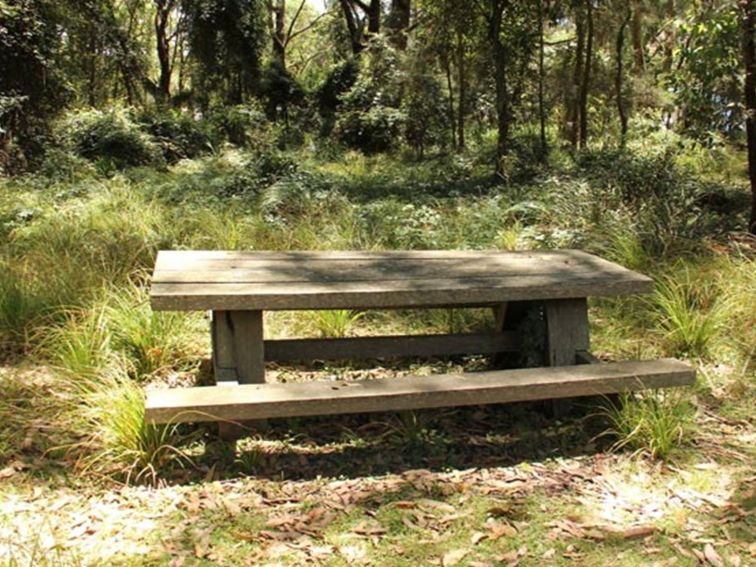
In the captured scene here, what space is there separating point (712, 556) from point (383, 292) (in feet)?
5.43

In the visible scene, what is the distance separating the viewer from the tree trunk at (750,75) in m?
5.54

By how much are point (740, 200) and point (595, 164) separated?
5.50ft

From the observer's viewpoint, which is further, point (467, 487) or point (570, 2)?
point (570, 2)

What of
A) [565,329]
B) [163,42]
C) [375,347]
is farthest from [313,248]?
[163,42]

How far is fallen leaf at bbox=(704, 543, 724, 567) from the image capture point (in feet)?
8.06

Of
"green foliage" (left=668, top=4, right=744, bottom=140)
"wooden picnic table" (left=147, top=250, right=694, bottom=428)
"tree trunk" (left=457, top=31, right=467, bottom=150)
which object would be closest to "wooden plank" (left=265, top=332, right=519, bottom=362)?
"wooden picnic table" (left=147, top=250, right=694, bottom=428)

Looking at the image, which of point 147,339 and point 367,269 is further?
point 147,339

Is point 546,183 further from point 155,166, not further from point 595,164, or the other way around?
point 155,166

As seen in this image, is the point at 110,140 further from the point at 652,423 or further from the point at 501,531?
the point at 501,531

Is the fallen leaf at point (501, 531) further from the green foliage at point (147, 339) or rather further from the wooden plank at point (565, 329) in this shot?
the green foliage at point (147, 339)

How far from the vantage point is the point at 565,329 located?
364 centimetres

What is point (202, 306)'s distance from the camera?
292cm

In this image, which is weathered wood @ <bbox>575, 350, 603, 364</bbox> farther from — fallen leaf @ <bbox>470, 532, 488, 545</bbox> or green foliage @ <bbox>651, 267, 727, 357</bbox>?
fallen leaf @ <bbox>470, 532, 488, 545</bbox>

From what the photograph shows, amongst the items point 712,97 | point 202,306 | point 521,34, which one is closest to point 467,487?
point 202,306
